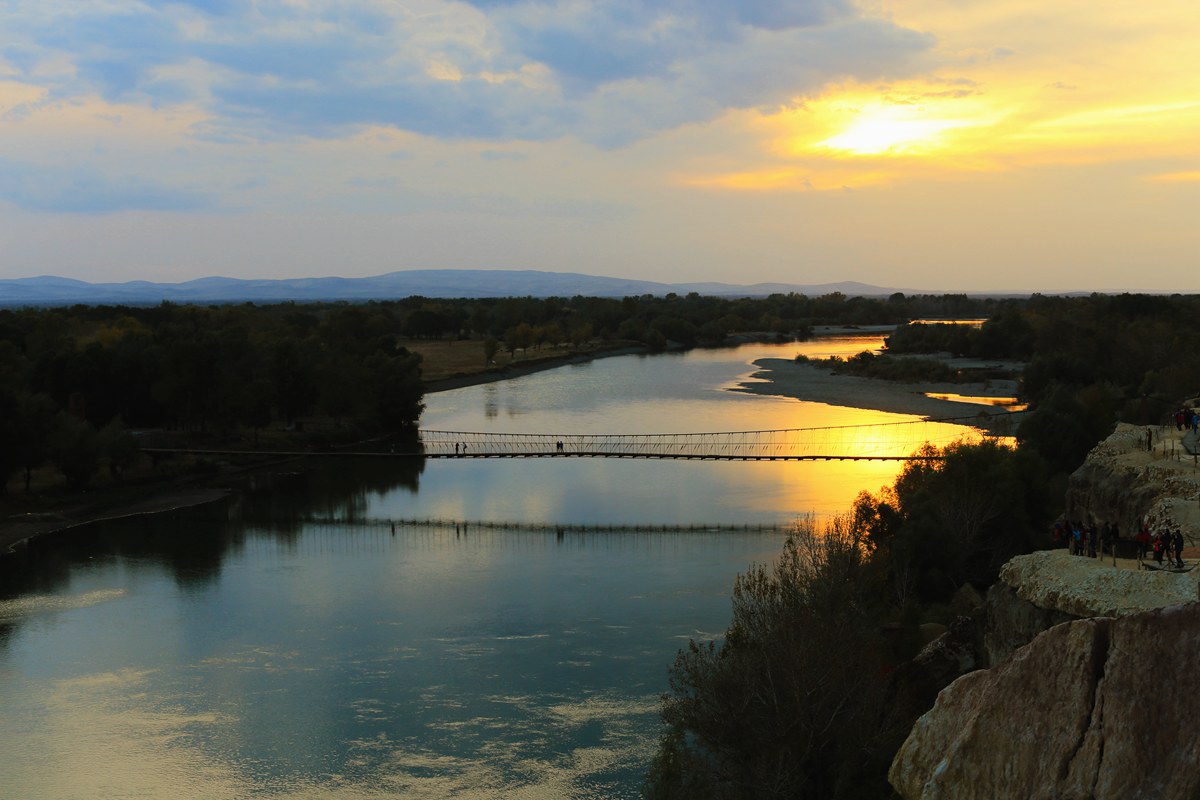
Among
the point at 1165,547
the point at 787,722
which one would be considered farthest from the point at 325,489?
the point at 1165,547

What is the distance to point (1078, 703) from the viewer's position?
614cm

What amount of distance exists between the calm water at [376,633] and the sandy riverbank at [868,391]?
11.8 metres


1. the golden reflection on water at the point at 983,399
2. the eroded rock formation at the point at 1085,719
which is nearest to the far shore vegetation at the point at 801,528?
the golden reflection on water at the point at 983,399

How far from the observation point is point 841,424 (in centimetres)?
3775

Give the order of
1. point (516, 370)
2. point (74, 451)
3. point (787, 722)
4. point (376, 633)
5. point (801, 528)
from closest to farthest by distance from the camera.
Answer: point (787, 722)
point (376, 633)
point (801, 528)
point (74, 451)
point (516, 370)

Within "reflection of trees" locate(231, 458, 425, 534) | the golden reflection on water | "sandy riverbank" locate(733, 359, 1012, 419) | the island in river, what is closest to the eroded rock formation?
"reflection of trees" locate(231, 458, 425, 534)

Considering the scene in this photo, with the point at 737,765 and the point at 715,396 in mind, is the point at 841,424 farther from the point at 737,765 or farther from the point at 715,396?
the point at 737,765

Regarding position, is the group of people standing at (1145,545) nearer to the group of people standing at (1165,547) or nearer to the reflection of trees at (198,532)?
the group of people standing at (1165,547)

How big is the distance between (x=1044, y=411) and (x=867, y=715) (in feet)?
54.1

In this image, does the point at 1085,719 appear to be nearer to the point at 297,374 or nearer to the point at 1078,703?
the point at 1078,703

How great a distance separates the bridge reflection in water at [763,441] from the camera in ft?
104

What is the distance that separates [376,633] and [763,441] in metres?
18.6

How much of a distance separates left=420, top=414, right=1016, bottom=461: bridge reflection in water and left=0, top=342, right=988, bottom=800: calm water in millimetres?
889

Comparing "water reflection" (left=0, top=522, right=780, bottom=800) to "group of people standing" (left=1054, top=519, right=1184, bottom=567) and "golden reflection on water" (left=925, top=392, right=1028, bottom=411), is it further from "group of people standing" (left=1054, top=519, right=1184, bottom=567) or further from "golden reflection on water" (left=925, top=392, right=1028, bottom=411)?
"golden reflection on water" (left=925, top=392, right=1028, bottom=411)
